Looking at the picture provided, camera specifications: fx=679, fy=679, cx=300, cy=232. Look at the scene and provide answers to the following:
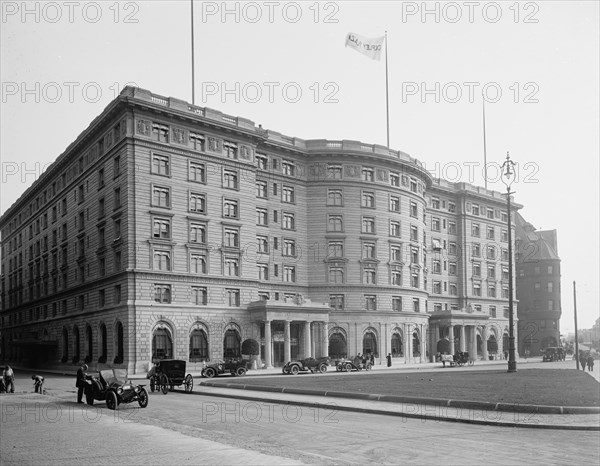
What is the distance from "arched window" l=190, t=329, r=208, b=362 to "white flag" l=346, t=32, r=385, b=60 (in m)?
30.1

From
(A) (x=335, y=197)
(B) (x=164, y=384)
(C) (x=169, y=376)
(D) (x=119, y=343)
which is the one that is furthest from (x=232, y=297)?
(B) (x=164, y=384)

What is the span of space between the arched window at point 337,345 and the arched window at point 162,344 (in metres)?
21.1

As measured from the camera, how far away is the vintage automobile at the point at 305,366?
52.8 metres

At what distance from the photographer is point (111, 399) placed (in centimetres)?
2447

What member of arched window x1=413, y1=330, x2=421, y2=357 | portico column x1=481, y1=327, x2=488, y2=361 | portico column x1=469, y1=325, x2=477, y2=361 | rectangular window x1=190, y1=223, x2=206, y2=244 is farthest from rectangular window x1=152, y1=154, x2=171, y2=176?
portico column x1=481, y1=327, x2=488, y2=361

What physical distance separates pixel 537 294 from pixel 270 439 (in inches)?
4402

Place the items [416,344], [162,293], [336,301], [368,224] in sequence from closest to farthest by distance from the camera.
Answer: [162,293]
[336,301]
[368,224]
[416,344]

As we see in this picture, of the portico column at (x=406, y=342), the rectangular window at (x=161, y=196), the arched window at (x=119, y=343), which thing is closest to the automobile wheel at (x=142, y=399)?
the arched window at (x=119, y=343)

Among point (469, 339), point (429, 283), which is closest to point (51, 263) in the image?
point (429, 283)

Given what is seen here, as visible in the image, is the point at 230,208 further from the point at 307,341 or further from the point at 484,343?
the point at 484,343

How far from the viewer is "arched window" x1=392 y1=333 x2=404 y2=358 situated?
78562 millimetres

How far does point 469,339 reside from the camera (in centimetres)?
9262

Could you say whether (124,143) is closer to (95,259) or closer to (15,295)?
(95,259)

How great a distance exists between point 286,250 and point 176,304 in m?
17.4
